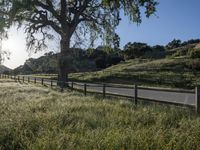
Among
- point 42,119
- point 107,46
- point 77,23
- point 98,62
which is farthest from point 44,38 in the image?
point 98,62

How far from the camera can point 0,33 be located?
2877cm

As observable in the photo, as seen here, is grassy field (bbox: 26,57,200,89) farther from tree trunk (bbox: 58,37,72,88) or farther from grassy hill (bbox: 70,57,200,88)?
tree trunk (bbox: 58,37,72,88)

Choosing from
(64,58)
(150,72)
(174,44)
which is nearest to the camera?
(64,58)

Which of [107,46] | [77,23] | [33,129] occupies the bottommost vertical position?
[33,129]

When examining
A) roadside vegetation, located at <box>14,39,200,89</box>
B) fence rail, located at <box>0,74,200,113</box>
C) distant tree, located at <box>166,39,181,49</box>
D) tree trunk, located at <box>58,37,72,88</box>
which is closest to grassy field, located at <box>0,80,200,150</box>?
fence rail, located at <box>0,74,200,113</box>

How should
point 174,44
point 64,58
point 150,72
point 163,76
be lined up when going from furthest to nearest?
point 174,44 → point 150,72 → point 163,76 → point 64,58

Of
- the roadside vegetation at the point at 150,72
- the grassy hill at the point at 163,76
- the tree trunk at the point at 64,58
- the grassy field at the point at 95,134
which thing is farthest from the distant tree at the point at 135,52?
the grassy field at the point at 95,134

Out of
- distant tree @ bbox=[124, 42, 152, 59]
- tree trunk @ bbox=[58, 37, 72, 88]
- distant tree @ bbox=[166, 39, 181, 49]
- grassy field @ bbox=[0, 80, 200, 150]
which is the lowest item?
grassy field @ bbox=[0, 80, 200, 150]

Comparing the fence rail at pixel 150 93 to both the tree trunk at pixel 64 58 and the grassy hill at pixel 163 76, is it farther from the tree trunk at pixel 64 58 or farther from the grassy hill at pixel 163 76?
the grassy hill at pixel 163 76

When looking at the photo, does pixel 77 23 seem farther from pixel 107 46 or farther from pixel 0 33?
pixel 0 33

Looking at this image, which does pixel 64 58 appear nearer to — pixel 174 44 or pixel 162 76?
pixel 162 76

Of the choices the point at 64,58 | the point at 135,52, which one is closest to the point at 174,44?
the point at 135,52

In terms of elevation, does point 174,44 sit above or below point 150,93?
above

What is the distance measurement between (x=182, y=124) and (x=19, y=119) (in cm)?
397
